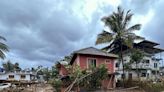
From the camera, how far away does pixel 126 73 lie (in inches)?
2099


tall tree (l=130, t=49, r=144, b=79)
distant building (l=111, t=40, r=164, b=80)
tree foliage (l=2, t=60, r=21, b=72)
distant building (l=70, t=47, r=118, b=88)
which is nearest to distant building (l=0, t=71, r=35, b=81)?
tree foliage (l=2, t=60, r=21, b=72)

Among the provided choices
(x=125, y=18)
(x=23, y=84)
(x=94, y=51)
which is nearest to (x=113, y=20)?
(x=125, y=18)

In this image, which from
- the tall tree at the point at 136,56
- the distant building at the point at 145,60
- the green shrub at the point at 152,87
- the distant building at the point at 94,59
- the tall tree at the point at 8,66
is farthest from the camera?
the tall tree at the point at 8,66

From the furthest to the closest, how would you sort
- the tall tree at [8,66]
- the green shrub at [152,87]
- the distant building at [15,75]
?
1. the tall tree at [8,66]
2. the distant building at [15,75]
3. the green shrub at [152,87]

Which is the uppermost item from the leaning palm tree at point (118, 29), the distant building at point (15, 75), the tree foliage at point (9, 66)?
the leaning palm tree at point (118, 29)

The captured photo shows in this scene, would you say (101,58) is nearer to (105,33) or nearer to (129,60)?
(105,33)

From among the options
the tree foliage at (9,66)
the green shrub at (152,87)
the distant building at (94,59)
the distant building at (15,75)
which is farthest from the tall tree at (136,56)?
the tree foliage at (9,66)

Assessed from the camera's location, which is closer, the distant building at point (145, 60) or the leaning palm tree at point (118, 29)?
the leaning palm tree at point (118, 29)

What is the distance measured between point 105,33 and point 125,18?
144 inches

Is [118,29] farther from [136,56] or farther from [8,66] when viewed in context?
[8,66]

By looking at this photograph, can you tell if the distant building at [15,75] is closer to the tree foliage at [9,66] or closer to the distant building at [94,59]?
the tree foliage at [9,66]

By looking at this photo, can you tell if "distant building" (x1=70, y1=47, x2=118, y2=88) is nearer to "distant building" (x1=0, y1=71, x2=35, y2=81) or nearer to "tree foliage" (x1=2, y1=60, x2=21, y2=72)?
"distant building" (x1=0, y1=71, x2=35, y2=81)

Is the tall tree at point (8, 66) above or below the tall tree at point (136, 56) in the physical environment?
below

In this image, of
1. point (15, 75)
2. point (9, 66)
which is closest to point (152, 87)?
point (15, 75)
